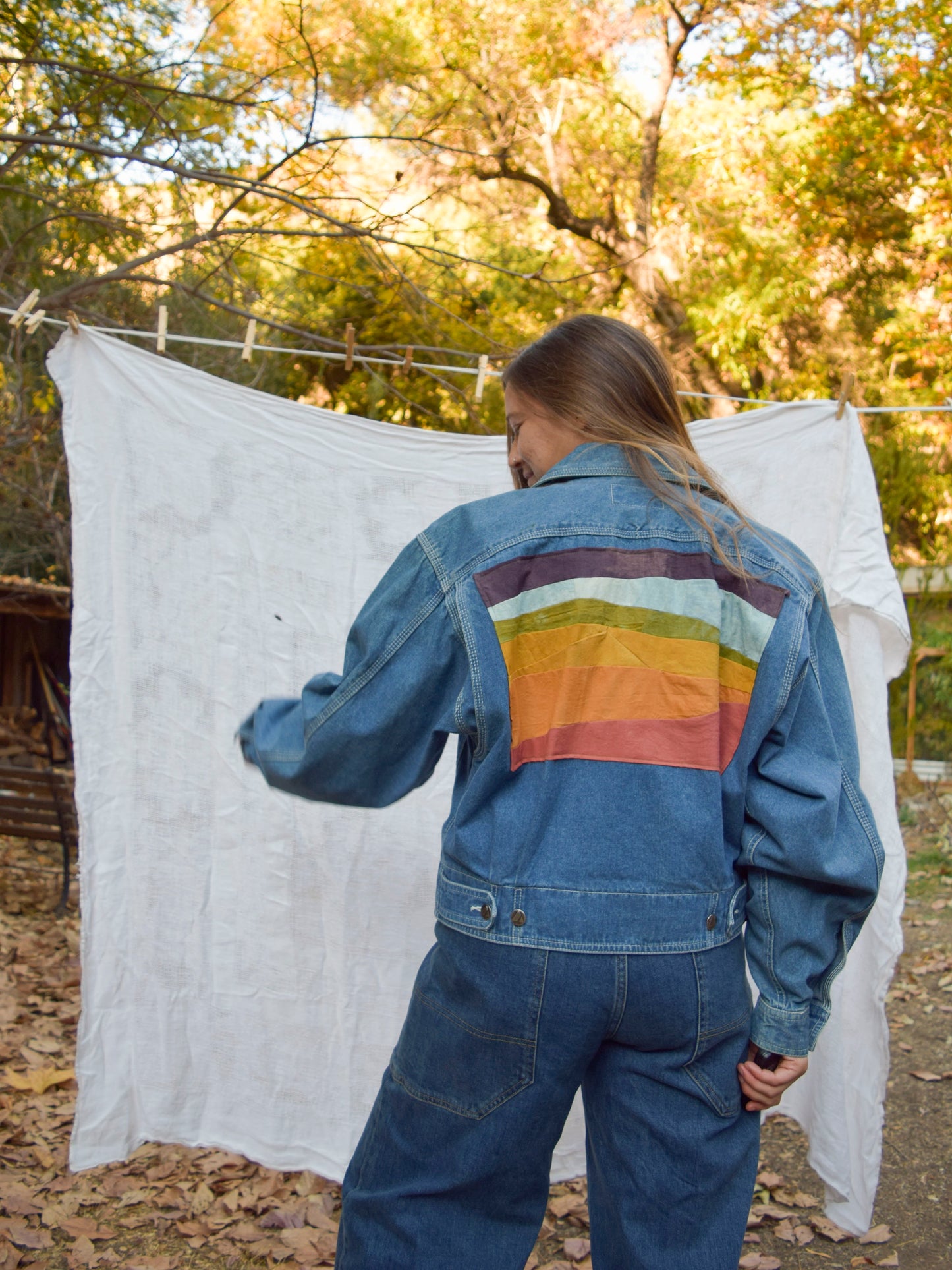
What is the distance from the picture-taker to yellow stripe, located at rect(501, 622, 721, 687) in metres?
1.30

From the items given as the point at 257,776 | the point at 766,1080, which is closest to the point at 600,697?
the point at 766,1080

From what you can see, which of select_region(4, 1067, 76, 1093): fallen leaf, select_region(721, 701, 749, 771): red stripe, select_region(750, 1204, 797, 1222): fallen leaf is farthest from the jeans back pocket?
select_region(4, 1067, 76, 1093): fallen leaf

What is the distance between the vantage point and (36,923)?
16.8ft

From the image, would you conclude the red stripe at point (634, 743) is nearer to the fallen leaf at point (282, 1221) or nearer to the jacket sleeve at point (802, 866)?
the jacket sleeve at point (802, 866)

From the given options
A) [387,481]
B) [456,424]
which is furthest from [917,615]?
[387,481]

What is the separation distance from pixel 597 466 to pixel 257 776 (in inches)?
55.3

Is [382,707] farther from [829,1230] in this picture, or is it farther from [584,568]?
[829,1230]

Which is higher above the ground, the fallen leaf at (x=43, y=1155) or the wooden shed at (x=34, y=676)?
the wooden shed at (x=34, y=676)

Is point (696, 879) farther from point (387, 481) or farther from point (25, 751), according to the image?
point (25, 751)

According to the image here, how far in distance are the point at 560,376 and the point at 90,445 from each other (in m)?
1.38

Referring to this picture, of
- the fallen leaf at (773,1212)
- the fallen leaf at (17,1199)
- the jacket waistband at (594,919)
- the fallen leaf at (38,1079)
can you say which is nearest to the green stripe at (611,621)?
the jacket waistband at (594,919)

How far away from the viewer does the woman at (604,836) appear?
1263 millimetres

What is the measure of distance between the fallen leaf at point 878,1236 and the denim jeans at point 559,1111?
1.47 metres

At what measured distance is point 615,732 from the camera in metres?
1.28
